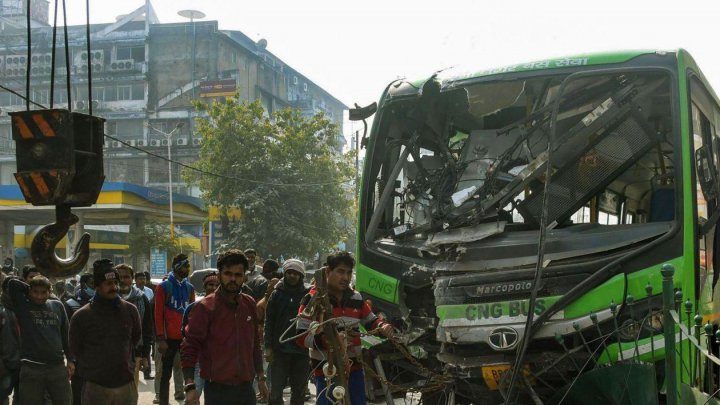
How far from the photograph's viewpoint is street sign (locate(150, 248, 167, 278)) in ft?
126

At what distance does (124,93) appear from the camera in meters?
62.8

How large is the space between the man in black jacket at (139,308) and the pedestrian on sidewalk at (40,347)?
60 cm

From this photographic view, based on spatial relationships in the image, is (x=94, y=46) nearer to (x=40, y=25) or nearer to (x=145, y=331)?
(x=40, y=25)

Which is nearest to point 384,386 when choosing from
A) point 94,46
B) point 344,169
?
point 344,169

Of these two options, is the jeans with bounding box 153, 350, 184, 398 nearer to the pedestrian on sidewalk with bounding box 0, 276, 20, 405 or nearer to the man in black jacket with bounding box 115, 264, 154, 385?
the man in black jacket with bounding box 115, 264, 154, 385

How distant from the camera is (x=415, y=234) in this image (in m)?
6.25

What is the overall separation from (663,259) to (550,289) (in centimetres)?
70

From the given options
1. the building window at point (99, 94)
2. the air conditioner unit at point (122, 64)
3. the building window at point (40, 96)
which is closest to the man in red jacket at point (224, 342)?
the air conditioner unit at point (122, 64)

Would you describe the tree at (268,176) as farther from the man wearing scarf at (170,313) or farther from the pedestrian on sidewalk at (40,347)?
the pedestrian on sidewalk at (40,347)

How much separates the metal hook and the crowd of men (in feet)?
3.02

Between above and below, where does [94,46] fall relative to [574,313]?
above

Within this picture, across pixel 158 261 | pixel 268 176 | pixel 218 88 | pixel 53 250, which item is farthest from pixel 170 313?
pixel 218 88

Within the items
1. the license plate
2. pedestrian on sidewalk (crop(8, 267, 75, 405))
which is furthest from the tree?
the license plate

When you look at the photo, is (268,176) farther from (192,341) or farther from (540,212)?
(192,341)
